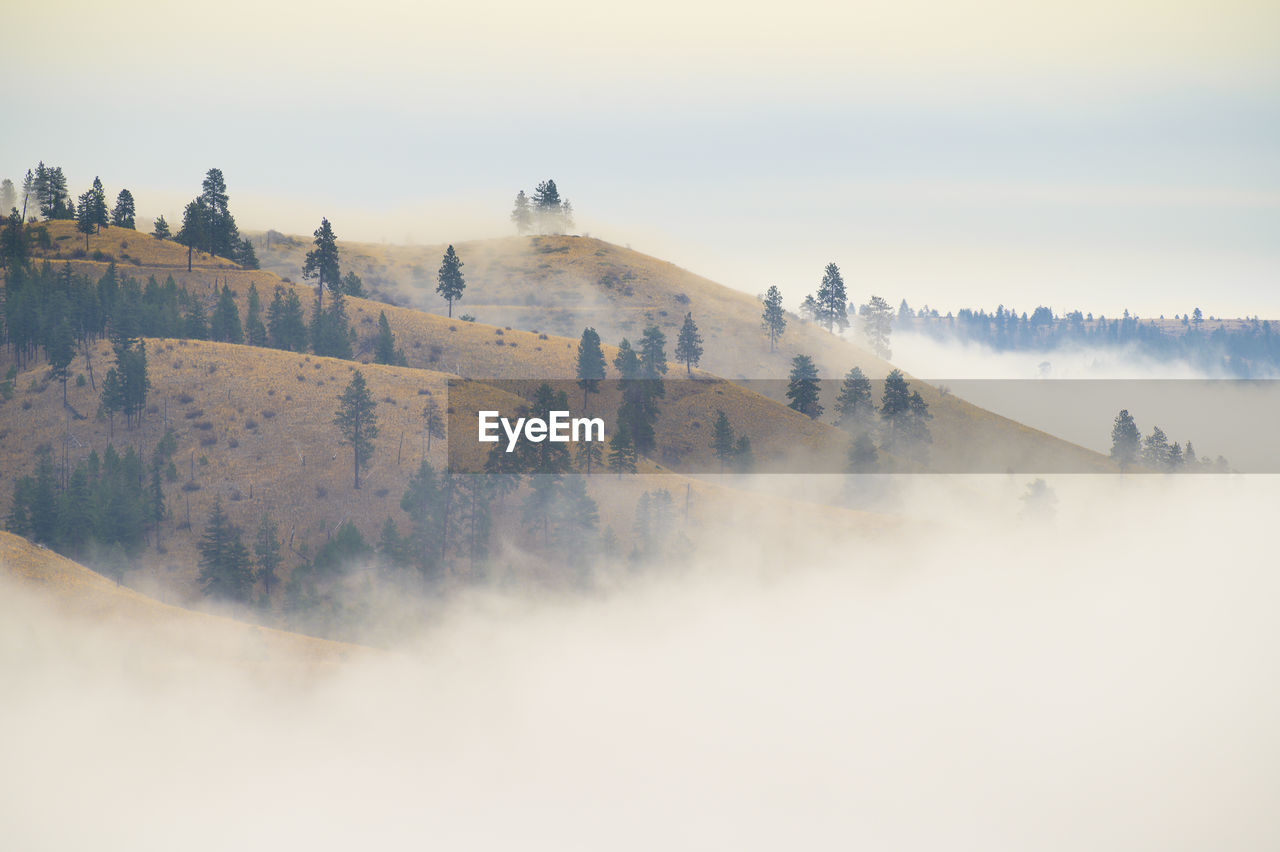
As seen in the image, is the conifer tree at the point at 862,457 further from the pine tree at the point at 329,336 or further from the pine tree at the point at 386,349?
the pine tree at the point at 329,336

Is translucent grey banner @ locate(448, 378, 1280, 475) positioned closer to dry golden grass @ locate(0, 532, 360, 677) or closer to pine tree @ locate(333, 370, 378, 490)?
pine tree @ locate(333, 370, 378, 490)

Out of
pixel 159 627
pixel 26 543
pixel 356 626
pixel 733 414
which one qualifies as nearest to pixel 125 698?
pixel 159 627

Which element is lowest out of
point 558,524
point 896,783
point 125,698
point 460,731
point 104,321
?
point 896,783

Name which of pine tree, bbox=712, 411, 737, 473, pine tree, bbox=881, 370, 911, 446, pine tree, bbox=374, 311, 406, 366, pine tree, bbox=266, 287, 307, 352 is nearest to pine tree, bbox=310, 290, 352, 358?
pine tree, bbox=266, 287, 307, 352

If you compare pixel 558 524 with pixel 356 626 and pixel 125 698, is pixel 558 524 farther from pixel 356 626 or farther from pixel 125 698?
pixel 125 698

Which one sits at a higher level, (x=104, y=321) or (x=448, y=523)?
(x=104, y=321)

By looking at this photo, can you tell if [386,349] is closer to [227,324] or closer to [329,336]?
[329,336]
